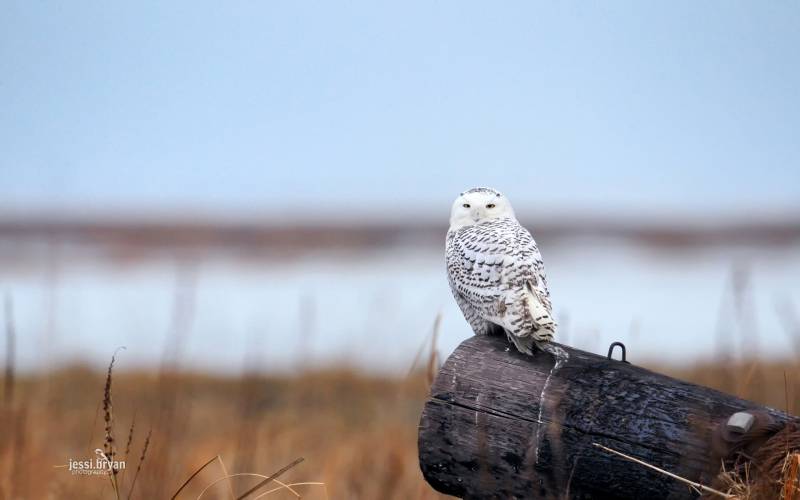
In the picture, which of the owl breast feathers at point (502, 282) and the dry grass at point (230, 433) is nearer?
the owl breast feathers at point (502, 282)

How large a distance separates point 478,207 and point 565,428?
1132mm

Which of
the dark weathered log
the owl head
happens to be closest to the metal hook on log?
the dark weathered log

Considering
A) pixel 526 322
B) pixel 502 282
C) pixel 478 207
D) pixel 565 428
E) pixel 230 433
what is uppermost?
pixel 478 207

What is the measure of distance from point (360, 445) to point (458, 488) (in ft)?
8.50

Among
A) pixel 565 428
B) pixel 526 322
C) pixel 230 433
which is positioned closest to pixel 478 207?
pixel 526 322

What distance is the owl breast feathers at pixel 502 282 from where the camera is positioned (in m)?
2.66

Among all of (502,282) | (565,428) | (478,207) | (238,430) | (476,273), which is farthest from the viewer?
(238,430)

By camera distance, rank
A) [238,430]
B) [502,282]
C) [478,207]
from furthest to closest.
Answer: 1. [238,430]
2. [478,207]
3. [502,282]

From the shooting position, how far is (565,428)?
7.73ft

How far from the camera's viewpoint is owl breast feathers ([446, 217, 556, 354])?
2660 millimetres

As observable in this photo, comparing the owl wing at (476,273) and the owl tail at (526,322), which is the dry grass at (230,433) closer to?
the owl wing at (476,273)

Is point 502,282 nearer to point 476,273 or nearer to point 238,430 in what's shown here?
point 476,273

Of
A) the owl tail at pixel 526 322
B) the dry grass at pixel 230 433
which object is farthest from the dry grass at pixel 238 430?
the owl tail at pixel 526 322

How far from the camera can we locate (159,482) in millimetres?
2537
